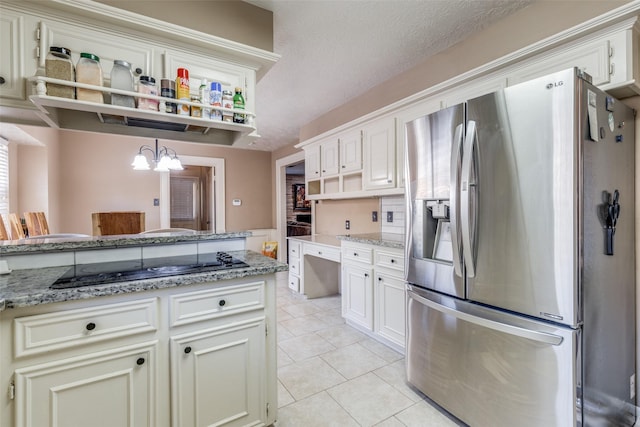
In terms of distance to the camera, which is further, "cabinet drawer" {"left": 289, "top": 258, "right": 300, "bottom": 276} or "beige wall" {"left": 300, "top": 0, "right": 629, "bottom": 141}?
"cabinet drawer" {"left": 289, "top": 258, "right": 300, "bottom": 276}

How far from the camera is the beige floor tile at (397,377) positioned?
1917mm

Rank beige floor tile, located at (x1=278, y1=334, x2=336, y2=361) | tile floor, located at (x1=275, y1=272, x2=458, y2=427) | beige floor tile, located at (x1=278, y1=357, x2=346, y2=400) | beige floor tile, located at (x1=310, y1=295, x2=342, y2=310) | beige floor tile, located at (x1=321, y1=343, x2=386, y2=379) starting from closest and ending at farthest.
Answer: tile floor, located at (x1=275, y1=272, x2=458, y2=427) < beige floor tile, located at (x1=278, y1=357, x2=346, y2=400) < beige floor tile, located at (x1=321, y1=343, x2=386, y2=379) < beige floor tile, located at (x1=278, y1=334, x2=336, y2=361) < beige floor tile, located at (x1=310, y1=295, x2=342, y2=310)

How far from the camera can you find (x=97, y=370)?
1162 millimetres

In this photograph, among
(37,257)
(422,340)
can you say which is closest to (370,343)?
(422,340)

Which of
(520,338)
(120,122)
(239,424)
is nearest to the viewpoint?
(520,338)

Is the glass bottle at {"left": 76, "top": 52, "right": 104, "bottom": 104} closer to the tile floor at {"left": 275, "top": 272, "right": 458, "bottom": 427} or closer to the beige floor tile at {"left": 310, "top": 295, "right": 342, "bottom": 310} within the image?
the tile floor at {"left": 275, "top": 272, "right": 458, "bottom": 427}

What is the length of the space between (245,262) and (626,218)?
2.07 metres

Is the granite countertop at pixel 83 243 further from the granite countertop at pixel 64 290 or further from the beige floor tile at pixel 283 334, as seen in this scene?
the beige floor tile at pixel 283 334

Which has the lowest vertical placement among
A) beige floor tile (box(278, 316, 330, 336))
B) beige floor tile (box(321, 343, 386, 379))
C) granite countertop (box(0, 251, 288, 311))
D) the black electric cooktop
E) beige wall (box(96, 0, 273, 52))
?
beige floor tile (box(321, 343, 386, 379))

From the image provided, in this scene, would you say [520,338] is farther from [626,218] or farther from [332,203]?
[332,203]

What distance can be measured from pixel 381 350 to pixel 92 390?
204 cm

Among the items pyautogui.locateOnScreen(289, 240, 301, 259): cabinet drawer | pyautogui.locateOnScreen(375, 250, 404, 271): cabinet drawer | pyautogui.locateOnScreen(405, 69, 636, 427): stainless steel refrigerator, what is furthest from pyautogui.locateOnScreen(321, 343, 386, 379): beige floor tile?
pyautogui.locateOnScreen(289, 240, 301, 259): cabinet drawer

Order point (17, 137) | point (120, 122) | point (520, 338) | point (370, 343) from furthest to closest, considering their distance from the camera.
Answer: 1. point (17, 137)
2. point (370, 343)
3. point (120, 122)
4. point (520, 338)

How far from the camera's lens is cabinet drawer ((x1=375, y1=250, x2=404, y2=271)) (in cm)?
233
